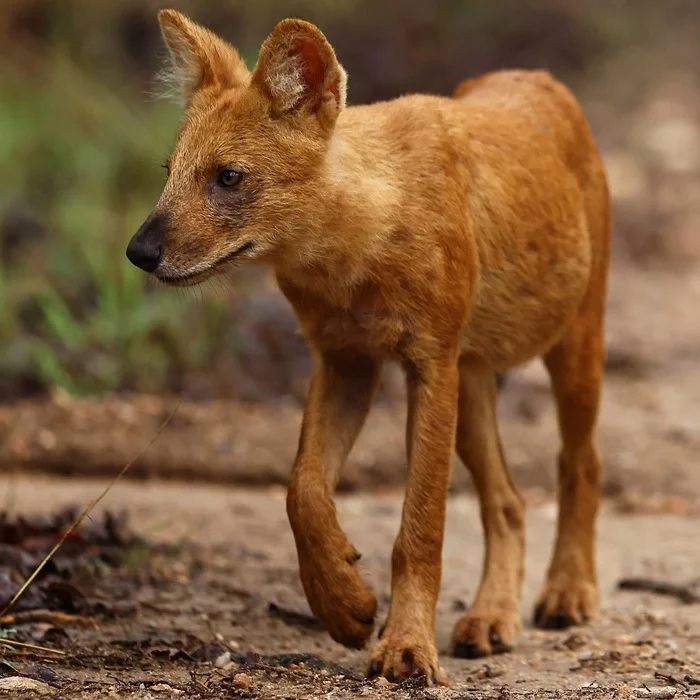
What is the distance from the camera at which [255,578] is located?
6.69 meters

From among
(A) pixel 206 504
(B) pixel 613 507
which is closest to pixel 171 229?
(A) pixel 206 504

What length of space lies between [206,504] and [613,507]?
2489mm

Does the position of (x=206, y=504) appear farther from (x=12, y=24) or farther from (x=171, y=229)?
(x=12, y=24)

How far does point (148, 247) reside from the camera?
4.86 meters

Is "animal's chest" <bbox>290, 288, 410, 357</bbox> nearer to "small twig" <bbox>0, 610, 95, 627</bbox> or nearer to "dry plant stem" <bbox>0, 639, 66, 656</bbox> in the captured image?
"small twig" <bbox>0, 610, 95, 627</bbox>

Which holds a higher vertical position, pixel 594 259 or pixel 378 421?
pixel 594 259

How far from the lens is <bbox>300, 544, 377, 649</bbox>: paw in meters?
5.16

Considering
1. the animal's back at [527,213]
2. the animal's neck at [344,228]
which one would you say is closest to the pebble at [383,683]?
the animal's neck at [344,228]

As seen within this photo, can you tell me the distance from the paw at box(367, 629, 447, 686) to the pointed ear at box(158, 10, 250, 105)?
214 centimetres

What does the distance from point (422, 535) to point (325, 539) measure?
37 centimetres

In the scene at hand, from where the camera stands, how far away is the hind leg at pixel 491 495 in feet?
20.6

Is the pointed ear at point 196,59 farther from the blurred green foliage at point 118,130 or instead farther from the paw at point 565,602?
the paw at point 565,602

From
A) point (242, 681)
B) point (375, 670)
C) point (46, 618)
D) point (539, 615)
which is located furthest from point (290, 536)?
point (242, 681)

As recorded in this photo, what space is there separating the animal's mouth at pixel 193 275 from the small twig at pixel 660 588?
9.97 feet
